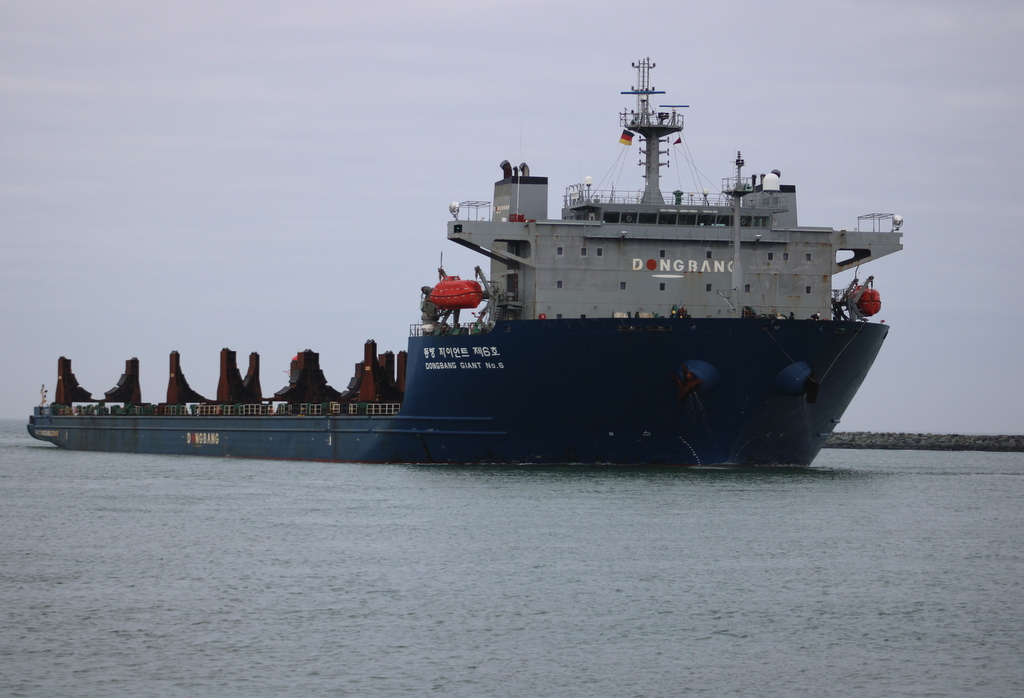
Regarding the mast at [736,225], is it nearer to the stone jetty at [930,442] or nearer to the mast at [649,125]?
the mast at [649,125]

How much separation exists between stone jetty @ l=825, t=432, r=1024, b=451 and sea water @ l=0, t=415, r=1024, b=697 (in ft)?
192

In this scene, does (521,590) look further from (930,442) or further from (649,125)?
(930,442)

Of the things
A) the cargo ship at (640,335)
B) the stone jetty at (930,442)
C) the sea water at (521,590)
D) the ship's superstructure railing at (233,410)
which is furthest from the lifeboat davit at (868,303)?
the stone jetty at (930,442)

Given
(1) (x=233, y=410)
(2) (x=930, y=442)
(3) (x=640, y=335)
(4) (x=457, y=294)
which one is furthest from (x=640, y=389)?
(2) (x=930, y=442)

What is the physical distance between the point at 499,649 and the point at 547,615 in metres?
2.22

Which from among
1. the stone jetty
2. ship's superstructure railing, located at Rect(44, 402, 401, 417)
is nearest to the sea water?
ship's superstructure railing, located at Rect(44, 402, 401, 417)

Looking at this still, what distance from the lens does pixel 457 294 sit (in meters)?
41.4

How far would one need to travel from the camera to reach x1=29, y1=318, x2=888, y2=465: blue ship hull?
118ft

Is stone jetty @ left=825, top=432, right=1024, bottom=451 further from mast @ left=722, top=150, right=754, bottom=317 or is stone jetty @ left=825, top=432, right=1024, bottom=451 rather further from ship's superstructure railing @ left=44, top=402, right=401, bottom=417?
mast @ left=722, top=150, right=754, bottom=317

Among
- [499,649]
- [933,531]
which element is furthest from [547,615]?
[933,531]

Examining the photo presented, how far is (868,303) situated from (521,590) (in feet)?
79.2

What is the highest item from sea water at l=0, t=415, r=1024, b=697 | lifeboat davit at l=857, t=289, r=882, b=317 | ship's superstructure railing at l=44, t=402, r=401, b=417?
lifeboat davit at l=857, t=289, r=882, b=317

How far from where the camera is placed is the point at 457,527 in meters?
28.5

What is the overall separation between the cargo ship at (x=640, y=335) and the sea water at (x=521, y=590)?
1.70 meters
